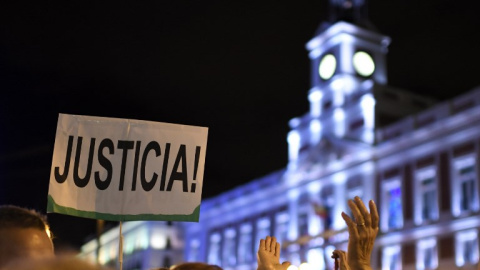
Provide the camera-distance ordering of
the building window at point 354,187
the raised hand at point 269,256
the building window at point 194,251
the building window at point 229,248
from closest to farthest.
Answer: the raised hand at point 269,256 < the building window at point 354,187 < the building window at point 229,248 < the building window at point 194,251

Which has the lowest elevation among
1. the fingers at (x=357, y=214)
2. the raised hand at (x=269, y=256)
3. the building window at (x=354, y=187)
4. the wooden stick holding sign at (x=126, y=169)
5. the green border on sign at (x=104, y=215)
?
the raised hand at (x=269, y=256)

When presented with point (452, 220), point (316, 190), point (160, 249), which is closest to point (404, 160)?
point (452, 220)

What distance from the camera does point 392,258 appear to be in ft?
92.8

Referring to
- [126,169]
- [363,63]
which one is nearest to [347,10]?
[363,63]

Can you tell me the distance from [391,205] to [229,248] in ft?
49.6

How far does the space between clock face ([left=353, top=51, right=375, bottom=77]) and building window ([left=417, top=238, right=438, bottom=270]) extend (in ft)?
35.6

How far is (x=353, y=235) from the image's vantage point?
3.65m

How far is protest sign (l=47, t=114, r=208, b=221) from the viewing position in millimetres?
4820

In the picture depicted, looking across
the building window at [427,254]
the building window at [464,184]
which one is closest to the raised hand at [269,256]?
the building window at [464,184]

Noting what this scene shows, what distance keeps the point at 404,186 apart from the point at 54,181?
24.6 metres

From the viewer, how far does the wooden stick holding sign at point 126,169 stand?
4.82 meters

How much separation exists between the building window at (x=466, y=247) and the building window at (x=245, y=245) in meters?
16.2

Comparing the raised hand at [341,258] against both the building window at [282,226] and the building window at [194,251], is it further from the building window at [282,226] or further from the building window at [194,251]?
the building window at [194,251]

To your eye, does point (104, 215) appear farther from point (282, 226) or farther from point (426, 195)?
point (282, 226)
